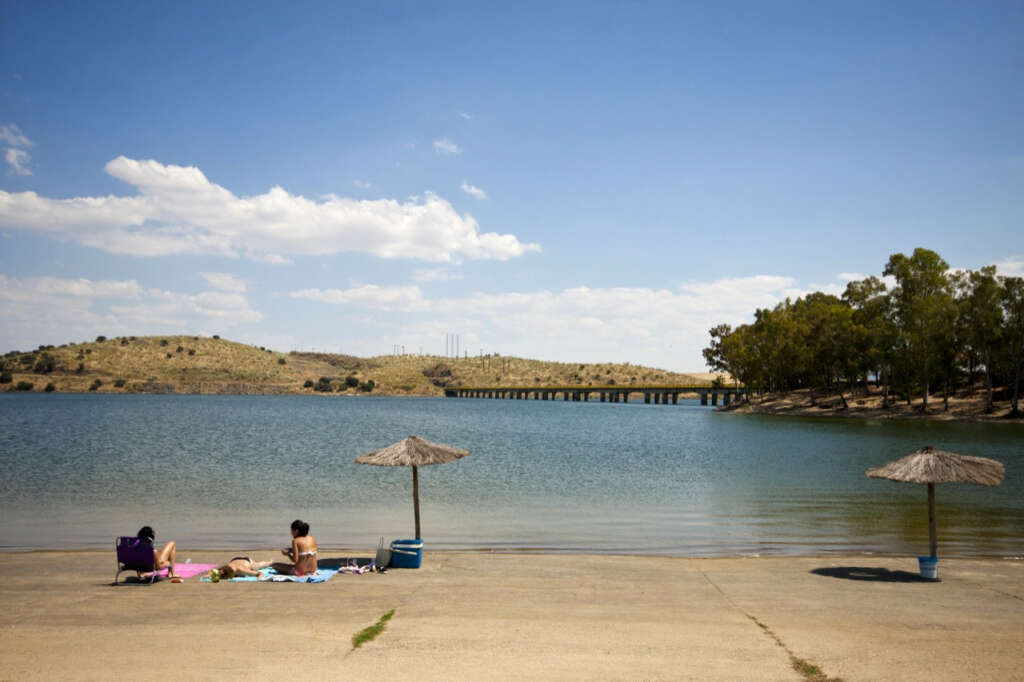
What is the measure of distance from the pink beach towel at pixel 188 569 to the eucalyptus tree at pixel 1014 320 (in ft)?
279

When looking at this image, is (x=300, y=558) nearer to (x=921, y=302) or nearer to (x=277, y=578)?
(x=277, y=578)

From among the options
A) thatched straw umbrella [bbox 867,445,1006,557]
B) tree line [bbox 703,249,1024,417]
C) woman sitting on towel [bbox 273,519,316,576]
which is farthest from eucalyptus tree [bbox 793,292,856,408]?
woman sitting on towel [bbox 273,519,316,576]

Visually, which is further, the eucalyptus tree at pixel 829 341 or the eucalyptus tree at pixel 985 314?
the eucalyptus tree at pixel 829 341

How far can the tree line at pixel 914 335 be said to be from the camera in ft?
259

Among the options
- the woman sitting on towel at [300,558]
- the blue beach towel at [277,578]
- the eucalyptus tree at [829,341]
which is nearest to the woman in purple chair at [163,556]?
the blue beach towel at [277,578]

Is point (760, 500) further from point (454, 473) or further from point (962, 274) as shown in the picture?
point (962, 274)

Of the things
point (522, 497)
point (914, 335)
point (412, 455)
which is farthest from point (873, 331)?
point (412, 455)

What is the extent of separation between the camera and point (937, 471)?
13922 mm

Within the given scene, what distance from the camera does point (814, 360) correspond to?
105375mm

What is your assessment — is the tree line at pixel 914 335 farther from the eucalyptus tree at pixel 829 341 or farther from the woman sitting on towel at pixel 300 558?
the woman sitting on towel at pixel 300 558

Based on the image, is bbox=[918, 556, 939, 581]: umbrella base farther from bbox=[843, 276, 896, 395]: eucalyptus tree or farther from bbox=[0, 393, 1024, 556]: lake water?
bbox=[843, 276, 896, 395]: eucalyptus tree

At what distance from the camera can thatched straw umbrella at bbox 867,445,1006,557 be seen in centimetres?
1377

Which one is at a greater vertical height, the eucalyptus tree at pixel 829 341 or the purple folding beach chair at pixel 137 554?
the eucalyptus tree at pixel 829 341

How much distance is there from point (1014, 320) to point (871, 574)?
78.7m
